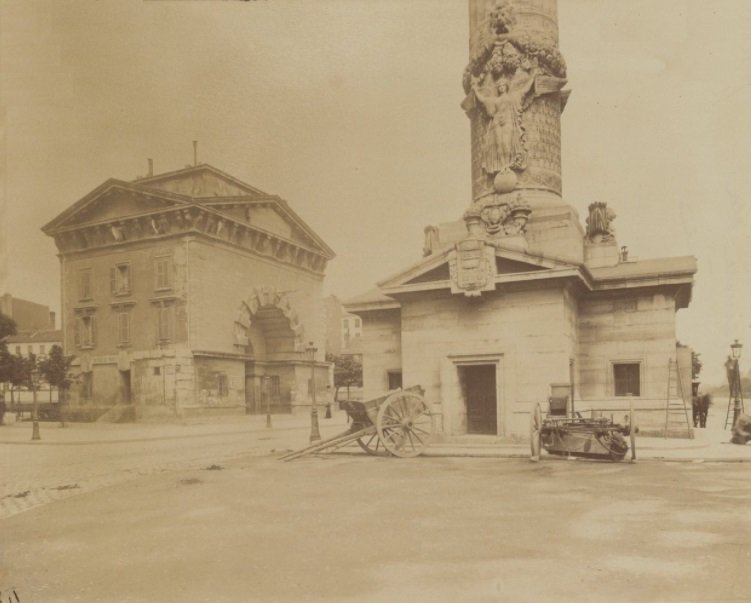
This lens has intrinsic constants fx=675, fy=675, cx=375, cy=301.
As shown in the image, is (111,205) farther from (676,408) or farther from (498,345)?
(676,408)

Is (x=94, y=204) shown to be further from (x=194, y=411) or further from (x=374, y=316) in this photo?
(x=374, y=316)

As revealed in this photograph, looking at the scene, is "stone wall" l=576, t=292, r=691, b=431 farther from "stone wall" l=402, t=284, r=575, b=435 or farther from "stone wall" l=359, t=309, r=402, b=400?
"stone wall" l=359, t=309, r=402, b=400

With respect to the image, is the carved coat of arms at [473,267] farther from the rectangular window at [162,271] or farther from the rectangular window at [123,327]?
the rectangular window at [123,327]

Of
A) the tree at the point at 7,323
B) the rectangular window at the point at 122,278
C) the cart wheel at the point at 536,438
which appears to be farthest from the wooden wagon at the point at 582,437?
the tree at the point at 7,323

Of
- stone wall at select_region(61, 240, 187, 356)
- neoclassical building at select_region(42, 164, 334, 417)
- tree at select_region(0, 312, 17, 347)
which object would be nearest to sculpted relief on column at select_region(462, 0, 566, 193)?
neoclassical building at select_region(42, 164, 334, 417)

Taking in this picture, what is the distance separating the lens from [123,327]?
13828mm

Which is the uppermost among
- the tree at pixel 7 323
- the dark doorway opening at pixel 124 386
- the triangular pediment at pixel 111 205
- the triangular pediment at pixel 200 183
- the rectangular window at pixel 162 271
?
the triangular pediment at pixel 200 183

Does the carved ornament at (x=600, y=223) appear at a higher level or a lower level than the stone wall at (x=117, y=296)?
higher

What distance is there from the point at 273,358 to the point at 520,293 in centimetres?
2545

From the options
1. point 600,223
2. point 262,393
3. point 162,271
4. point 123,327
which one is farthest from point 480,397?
point 262,393

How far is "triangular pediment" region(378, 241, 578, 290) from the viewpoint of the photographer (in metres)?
18.5

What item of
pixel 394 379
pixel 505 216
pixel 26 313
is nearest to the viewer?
pixel 26 313

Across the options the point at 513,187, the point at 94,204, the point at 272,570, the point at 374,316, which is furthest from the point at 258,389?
the point at 272,570

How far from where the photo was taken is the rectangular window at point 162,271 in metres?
15.1
